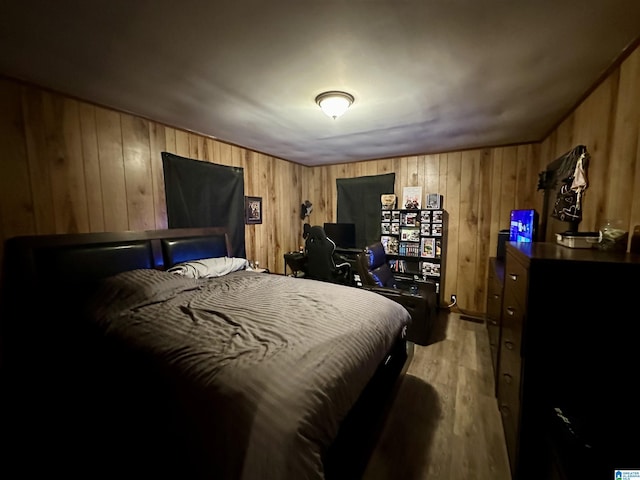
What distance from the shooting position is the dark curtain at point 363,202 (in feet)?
13.8

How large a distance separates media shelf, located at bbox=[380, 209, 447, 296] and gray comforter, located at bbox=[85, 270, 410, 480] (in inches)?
72.1

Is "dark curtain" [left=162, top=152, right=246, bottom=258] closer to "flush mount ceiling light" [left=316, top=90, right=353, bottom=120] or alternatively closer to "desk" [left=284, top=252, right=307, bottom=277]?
"desk" [left=284, top=252, right=307, bottom=277]

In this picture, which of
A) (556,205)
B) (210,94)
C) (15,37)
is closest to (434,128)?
(556,205)

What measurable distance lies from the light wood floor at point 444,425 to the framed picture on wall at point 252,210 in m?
2.72

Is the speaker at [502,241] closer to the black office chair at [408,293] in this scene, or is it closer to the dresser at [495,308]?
the dresser at [495,308]

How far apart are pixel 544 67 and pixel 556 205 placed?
1.34m

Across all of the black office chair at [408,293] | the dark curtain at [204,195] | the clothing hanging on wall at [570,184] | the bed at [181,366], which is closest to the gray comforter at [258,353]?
the bed at [181,366]

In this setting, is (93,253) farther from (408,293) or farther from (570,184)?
(570,184)

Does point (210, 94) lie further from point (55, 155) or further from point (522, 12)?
point (522, 12)

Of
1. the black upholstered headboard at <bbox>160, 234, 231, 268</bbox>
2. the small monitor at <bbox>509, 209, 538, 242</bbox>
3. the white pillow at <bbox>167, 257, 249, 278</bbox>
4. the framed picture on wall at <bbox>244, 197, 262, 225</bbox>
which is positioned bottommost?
the white pillow at <bbox>167, 257, 249, 278</bbox>

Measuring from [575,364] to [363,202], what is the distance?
3428 millimetres

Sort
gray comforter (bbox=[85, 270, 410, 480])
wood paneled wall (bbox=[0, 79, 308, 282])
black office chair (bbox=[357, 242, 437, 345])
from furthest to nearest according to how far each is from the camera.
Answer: black office chair (bbox=[357, 242, 437, 345]) → wood paneled wall (bbox=[0, 79, 308, 282]) → gray comforter (bbox=[85, 270, 410, 480])

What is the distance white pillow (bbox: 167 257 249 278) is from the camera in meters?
2.47

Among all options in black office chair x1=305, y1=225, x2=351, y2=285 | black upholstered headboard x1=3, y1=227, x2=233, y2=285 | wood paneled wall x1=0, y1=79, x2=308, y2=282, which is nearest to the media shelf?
black office chair x1=305, y1=225, x2=351, y2=285
